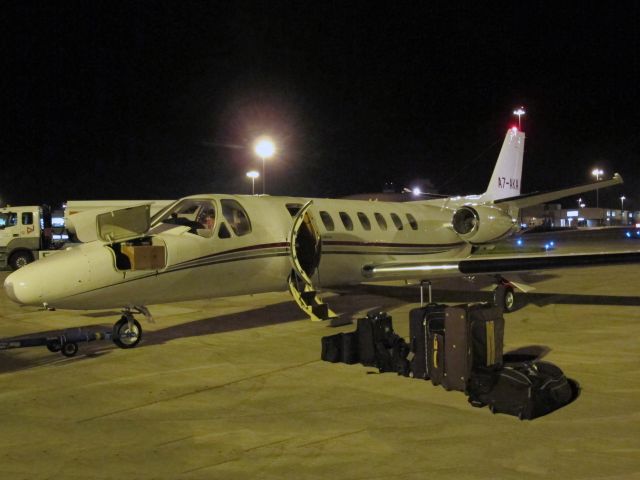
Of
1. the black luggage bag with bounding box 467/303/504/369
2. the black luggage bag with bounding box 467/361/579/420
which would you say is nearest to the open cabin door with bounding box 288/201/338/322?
the black luggage bag with bounding box 467/303/504/369

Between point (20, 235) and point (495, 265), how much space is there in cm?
2110

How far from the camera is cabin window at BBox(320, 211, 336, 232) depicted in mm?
12758

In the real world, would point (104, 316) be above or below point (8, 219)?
below

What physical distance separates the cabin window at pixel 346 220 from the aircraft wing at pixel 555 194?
5456 millimetres

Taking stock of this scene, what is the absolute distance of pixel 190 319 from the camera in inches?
512

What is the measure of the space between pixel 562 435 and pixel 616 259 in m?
5.92

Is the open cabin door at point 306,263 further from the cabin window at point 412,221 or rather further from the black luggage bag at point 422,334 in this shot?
the cabin window at point 412,221

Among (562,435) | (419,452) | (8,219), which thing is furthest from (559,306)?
(8,219)

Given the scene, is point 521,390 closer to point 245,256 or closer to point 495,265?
point 495,265

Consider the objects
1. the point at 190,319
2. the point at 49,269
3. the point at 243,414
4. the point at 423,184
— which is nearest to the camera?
the point at 243,414

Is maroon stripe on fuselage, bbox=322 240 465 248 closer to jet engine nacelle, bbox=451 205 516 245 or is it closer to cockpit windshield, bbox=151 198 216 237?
jet engine nacelle, bbox=451 205 516 245

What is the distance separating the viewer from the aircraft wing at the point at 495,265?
1066cm

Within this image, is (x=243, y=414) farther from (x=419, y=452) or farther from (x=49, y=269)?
(x=49, y=269)

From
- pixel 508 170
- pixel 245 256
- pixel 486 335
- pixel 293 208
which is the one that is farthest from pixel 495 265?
pixel 508 170
